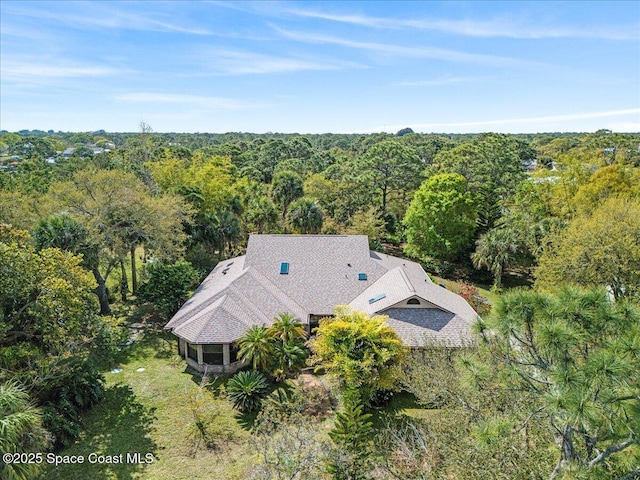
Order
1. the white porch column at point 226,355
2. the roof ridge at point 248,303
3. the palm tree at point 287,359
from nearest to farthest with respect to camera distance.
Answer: the palm tree at point 287,359 < the white porch column at point 226,355 < the roof ridge at point 248,303

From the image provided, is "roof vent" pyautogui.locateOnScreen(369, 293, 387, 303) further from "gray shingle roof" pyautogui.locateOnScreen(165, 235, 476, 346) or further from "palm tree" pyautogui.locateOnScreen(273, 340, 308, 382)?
"palm tree" pyautogui.locateOnScreen(273, 340, 308, 382)

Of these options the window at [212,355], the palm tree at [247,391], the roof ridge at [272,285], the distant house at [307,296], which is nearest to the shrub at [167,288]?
the distant house at [307,296]

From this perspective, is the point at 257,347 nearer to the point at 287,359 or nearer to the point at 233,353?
the point at 287,359

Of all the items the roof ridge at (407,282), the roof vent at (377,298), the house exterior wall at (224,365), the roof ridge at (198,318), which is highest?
the roof ridge at (407,282)

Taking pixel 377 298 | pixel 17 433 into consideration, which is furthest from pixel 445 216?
pixel 17 433

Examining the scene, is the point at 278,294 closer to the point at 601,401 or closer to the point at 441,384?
the point at 441,384

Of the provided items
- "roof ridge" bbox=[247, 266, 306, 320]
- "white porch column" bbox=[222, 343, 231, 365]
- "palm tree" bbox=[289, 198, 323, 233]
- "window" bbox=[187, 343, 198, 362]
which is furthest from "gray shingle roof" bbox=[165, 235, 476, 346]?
"palm tree" bbox=[289, 198, 323, 233]

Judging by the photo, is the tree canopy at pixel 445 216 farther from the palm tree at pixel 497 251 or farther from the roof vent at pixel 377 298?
the roof vent at pixel 377 298
